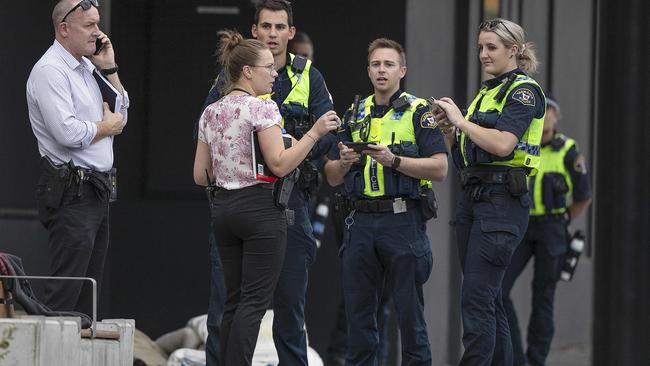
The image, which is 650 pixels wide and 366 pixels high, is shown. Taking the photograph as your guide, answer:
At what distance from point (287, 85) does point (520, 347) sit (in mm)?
3213

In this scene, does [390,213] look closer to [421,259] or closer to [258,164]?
[421,259]

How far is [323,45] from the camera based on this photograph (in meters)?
10.3

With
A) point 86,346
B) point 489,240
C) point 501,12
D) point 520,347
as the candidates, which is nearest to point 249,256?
point 86,346

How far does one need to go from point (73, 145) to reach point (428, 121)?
1.87 m

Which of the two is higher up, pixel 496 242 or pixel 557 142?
pixel 557 142

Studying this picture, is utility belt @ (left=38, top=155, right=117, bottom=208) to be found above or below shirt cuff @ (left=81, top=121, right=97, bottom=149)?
below

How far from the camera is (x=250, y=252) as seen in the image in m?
6.68

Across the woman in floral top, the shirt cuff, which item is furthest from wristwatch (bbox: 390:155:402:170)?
the shirt cuff

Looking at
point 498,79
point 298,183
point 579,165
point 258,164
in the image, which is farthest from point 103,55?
point 579,165

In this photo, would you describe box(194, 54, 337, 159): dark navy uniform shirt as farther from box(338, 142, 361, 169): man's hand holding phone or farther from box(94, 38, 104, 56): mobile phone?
box(94, 38, 104, 56): mobile phone

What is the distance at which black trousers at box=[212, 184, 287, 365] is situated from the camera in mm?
6645

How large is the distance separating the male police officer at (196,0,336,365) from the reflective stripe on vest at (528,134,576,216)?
3.26 meters

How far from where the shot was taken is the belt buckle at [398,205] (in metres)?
7.52

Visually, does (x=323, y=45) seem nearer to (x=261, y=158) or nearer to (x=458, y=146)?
(x=458, y=146)
